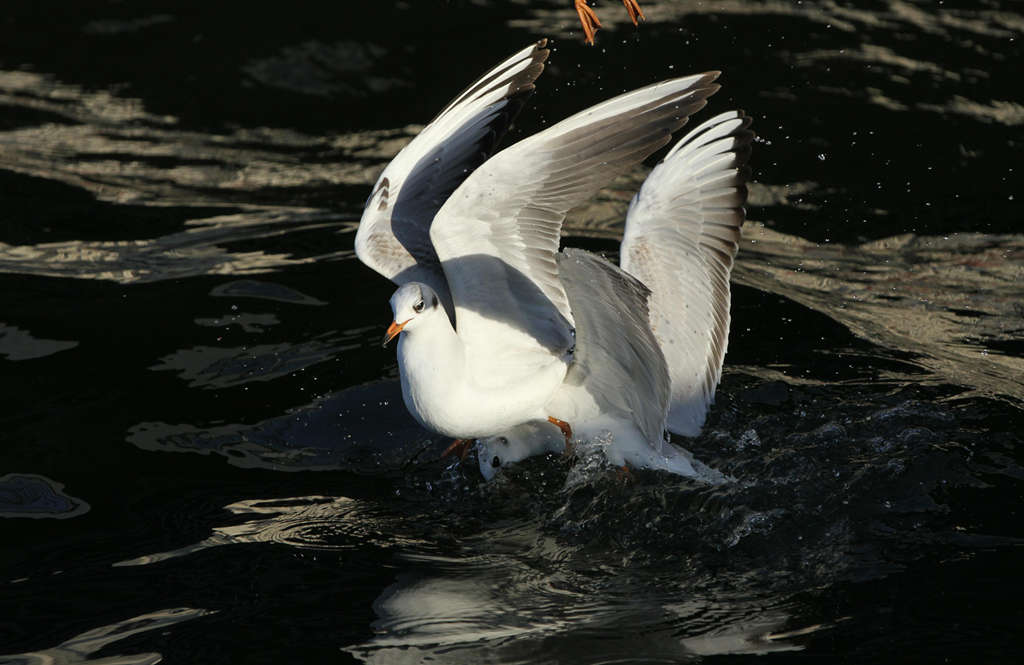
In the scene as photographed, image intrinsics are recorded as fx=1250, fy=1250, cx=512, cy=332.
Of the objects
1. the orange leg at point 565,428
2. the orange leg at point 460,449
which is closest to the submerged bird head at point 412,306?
the orange leg at point 565,428

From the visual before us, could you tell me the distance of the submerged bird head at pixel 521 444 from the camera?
5.78 m

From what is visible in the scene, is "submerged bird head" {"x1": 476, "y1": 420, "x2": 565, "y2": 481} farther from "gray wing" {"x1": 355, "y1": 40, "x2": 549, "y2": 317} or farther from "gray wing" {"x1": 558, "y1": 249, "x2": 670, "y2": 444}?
"gray wing" {"x1": 355, "y1": 40, "x2": 549, "y2": 317}

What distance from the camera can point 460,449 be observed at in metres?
5.92

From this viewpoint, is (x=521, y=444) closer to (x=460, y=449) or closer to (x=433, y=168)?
(x=460, y=449)

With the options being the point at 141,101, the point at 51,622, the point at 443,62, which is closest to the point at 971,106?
the point at 443,62

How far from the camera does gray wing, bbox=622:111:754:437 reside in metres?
6.11

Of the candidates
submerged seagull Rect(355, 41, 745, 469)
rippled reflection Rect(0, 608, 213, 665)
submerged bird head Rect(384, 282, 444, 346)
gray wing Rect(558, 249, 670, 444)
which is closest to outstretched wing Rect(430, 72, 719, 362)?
submerged seagull Rect(355, 41, 745, 469)

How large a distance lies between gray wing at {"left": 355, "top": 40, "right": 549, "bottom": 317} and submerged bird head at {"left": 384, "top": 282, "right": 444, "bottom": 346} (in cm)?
55

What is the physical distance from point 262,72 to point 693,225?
612cm

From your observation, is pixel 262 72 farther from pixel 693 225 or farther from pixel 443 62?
pixel 693 225

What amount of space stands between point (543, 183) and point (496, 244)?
1.03 feet

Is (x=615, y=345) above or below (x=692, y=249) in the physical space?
below

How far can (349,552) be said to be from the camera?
493 cm

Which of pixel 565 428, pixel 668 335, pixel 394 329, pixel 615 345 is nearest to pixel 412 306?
pixel 394 329
